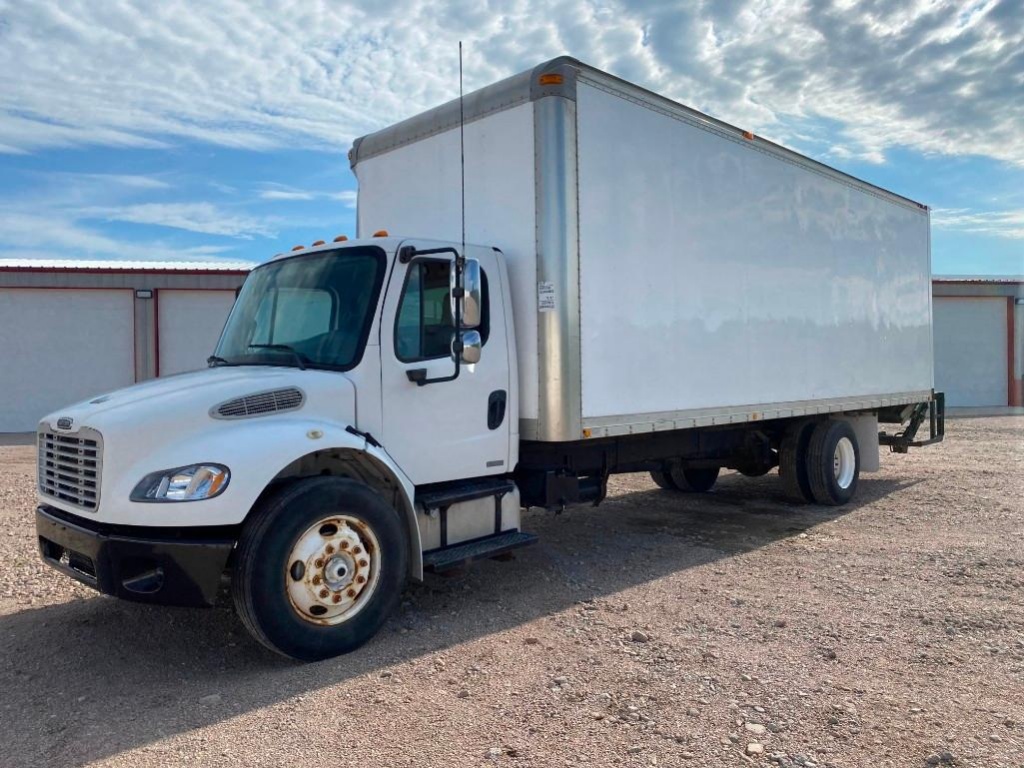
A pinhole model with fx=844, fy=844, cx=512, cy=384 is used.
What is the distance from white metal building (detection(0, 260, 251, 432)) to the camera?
66.6ft

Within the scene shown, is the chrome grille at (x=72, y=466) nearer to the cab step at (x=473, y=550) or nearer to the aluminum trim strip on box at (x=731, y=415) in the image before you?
the cab step at (x=473, y=550)

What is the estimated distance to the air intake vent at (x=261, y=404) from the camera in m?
4.75

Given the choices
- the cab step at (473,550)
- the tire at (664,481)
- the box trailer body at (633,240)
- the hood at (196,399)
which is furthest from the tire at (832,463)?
the hood at (196,399)

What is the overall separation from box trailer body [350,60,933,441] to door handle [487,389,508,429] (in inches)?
7.4

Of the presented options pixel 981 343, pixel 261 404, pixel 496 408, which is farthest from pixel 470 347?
pixel 981 343

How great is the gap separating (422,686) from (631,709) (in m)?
1.12

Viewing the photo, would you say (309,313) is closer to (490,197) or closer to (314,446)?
(314,446)

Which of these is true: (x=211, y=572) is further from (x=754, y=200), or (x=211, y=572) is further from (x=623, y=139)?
(x=754, y=200)

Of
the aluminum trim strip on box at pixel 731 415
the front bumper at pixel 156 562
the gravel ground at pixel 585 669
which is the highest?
the aluminum trim strip on box at pixel 731 415

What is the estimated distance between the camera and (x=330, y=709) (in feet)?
13.8

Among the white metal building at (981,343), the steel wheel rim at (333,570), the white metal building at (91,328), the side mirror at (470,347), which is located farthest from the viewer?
the white metal building at (981,343)

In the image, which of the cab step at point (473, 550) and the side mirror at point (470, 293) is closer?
the side mirror at point (470, 293)

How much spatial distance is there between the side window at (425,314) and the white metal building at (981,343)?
79.3 feet

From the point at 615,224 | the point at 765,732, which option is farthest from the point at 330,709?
the point at 615,224
